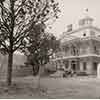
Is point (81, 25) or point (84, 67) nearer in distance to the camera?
point (84, 67)

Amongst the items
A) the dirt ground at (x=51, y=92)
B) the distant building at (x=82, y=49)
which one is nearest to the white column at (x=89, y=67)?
the distant building at (x=82, y=49)

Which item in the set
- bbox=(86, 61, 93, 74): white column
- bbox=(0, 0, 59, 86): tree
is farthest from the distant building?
bbox=(0, 0, 59, 86): tree

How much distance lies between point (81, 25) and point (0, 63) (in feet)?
52.1

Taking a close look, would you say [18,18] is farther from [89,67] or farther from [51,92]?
[89,67]

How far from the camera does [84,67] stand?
23.3 meters

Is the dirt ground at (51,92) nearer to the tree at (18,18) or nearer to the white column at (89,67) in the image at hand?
the tree at (18,18)

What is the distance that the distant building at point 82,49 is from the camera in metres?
22.8

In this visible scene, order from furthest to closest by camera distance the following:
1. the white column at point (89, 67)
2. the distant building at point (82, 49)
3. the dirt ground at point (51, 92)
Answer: the distant building at point (82, 49) < the white column at point (89, 67) < the dirt ground at point (51, 92)

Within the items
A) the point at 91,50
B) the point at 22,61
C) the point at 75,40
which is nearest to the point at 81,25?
the point at 75,40

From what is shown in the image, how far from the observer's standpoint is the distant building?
2284 cm

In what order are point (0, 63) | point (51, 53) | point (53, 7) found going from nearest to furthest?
point (53, 7) < point (0, 63) < point (51, 53)

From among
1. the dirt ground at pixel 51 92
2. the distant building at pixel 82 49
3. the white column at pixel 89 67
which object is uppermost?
the distant building at pixel 82 49

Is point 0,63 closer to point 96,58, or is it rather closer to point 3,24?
point 3,24

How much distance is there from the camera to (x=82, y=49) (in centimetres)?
2433
